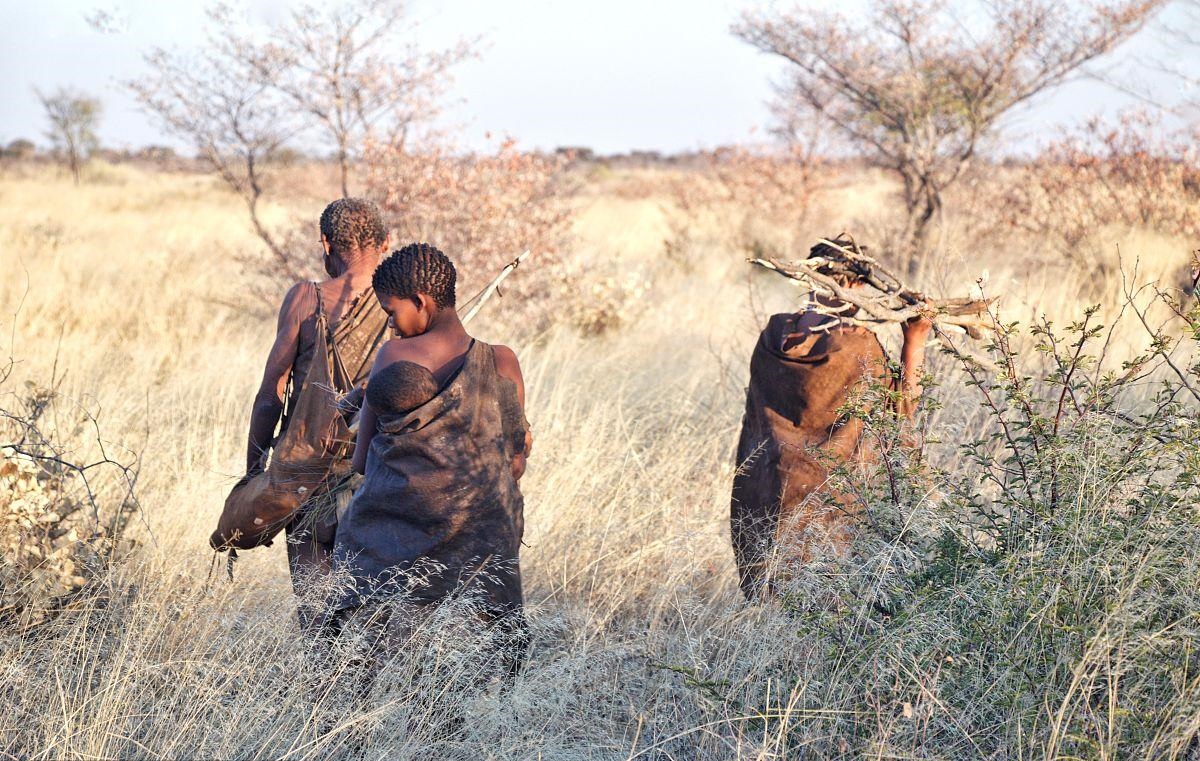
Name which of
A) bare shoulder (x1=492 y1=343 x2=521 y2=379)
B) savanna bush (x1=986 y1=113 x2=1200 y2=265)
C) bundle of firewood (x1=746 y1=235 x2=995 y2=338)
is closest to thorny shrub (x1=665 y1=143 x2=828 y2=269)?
savanna bush (x1=986 y1=113 x2=1200 y2=265)

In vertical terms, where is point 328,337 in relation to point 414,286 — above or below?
below

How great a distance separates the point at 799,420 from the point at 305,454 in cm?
165

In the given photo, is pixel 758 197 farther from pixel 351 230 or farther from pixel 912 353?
pixel 351 230

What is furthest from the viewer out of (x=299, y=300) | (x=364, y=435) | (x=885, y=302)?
(x=299, y=300)

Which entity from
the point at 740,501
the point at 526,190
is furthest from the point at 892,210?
the point at 740,501

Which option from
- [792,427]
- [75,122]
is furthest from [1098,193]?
[75,122]

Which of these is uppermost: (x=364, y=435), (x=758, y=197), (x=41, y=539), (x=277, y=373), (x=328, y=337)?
(x=758, y=197)

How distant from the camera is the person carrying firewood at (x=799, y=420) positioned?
11.9ft

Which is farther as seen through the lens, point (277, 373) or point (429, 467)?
point (277, 373)

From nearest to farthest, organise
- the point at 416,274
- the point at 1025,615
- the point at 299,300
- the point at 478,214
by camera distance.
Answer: the point at 1025,615
the point at 416,274
the point at 299,300
the point at 478,214

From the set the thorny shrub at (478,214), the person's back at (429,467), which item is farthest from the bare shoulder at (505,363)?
the thorny shrub at (478,214)

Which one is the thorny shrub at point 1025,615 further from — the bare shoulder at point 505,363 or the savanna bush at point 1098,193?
the savanna bush at point 1098,193

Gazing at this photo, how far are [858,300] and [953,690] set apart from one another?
103cm

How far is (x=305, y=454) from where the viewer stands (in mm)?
3143
